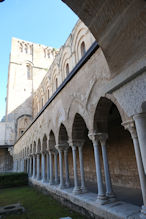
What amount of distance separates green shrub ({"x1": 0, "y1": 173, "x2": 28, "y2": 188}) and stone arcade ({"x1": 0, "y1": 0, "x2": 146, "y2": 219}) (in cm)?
511

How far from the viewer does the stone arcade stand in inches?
111

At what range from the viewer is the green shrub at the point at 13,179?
16356 millimetres

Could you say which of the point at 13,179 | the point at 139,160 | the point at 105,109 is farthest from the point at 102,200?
the point at 13,179

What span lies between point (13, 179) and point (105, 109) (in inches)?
568

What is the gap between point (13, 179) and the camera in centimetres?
1678

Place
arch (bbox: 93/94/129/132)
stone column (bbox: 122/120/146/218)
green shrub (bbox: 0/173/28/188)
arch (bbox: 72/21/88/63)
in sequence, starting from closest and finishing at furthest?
1. stone column (bbox: 122/120/146/218)
2. arch (bbox: 93/94/129/132)
3. arch (bbox: 72/21/88/63)
4. green shrub (bbox: 0/173/28/188)

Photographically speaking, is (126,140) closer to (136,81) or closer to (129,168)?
(129,168)

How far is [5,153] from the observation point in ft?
98.3

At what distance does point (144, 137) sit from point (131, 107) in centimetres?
54

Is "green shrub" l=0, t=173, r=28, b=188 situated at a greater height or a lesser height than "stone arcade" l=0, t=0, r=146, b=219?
lesser

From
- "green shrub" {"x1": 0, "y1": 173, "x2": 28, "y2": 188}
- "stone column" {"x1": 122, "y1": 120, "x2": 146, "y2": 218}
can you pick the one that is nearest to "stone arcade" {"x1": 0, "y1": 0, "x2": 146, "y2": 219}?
"stone column" {"x1": 122, "y1": 120, "x2": 146, "y2": 218}

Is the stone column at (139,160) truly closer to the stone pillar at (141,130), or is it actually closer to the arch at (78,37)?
the stone pillar at (141,130)

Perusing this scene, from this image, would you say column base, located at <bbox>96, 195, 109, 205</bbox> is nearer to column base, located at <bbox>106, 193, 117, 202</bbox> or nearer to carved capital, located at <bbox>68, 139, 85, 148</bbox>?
column base, located at <bbox>106, 193, 117, 202</bbox>

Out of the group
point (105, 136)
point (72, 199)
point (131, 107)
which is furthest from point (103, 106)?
point (72, 199)
